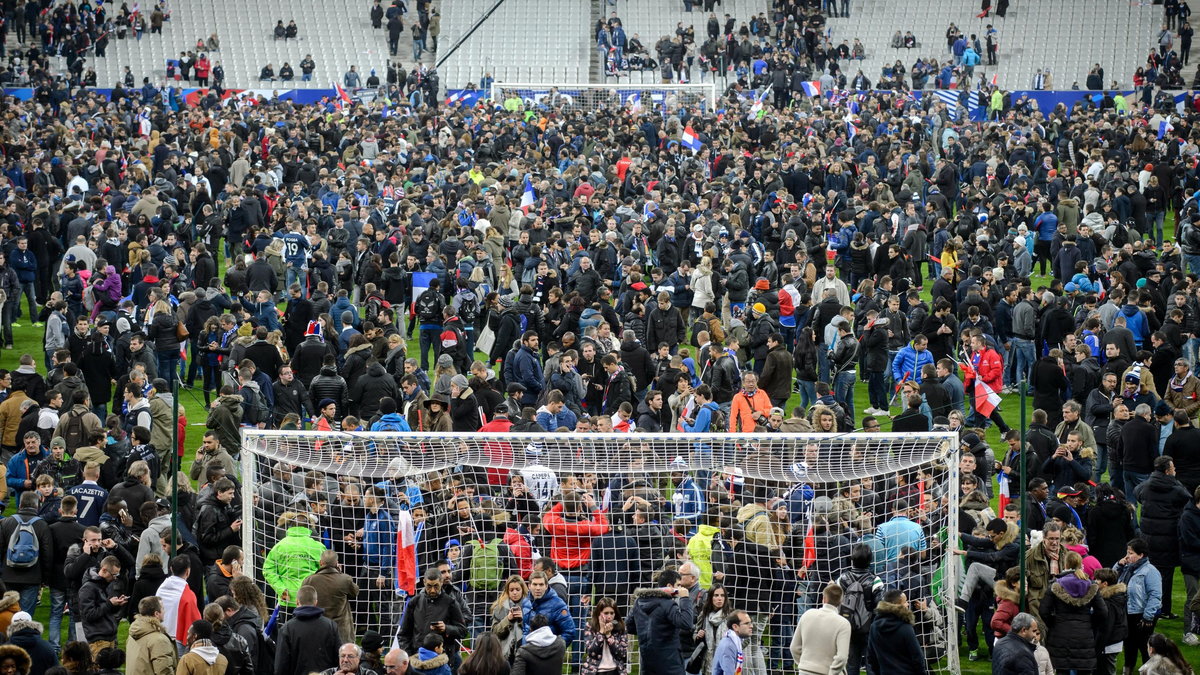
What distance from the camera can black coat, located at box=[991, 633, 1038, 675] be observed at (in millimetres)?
10180

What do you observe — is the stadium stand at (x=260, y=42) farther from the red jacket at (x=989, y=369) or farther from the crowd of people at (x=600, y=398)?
the red jacket at (x=989, y=369)

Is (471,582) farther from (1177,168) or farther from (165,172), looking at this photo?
(1177,168)

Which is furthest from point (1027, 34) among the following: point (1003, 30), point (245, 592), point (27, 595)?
point (245, 592)

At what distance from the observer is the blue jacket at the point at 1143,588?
11633mm

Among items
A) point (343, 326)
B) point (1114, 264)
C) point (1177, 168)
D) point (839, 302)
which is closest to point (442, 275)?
point (343, 326)

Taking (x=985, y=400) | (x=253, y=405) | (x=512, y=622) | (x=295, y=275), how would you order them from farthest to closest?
(x=295, y=275)
(x=985, y=400)
(x=253, y=405)
(x=512, y=622)

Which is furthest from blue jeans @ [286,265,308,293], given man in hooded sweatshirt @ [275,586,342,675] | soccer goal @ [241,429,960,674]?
man in hooded sweatshirt @ [275,586,342,675]

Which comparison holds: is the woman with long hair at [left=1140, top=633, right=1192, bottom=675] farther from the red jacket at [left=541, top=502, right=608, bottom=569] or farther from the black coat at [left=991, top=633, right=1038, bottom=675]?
the red jacket at [left=541, top=502, right=608, bottom=569]

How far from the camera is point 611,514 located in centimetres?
1246

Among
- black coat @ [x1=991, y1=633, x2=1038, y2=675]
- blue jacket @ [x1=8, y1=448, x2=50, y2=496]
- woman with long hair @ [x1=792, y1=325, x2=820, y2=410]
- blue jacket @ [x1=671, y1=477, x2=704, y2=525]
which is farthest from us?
woman with long hair @ [x1=792, y1=325, x2=820, y2=410]

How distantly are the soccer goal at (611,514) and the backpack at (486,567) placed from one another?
1 centimetres

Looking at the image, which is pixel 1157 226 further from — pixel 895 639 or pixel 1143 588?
pixel 895 639

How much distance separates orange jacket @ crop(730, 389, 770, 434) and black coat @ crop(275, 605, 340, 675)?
6.04 meters

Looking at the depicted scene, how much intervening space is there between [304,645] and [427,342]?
9526 millimetres
